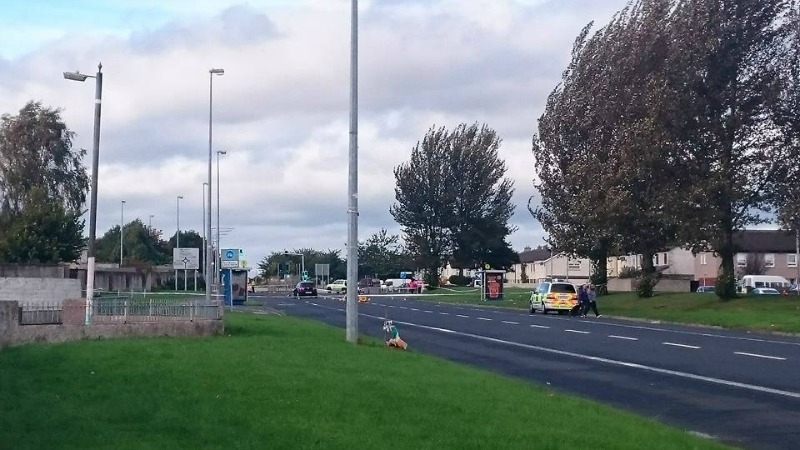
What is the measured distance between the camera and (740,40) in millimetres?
53156

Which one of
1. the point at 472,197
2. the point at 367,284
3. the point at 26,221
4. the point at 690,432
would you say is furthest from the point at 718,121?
the point at 367,284

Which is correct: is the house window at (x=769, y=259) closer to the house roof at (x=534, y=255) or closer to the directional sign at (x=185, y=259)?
the house roof at (x=534, y=255)

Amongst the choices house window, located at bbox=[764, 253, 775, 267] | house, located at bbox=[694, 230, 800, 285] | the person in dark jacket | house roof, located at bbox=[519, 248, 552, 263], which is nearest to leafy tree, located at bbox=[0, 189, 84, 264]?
the person in dark jacket

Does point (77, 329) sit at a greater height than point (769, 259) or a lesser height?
lesser

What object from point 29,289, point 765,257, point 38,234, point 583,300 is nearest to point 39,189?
point 38,234

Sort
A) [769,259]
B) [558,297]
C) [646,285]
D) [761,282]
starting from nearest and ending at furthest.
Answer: [558,297] < [646,285] < [761,282] < [769,259]

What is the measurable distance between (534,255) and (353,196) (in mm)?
134844

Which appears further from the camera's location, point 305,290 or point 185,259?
point 305,290

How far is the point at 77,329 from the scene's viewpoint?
26281 mm

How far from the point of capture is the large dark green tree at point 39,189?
6166cm

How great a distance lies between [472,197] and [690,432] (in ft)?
321

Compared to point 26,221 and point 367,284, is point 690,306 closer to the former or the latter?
point 26,221

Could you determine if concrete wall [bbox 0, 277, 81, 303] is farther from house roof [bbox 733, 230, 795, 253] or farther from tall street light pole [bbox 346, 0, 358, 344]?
house roof [bbox 733, 230, 795, 253]

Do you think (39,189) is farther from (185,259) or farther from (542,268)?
(542,268)
